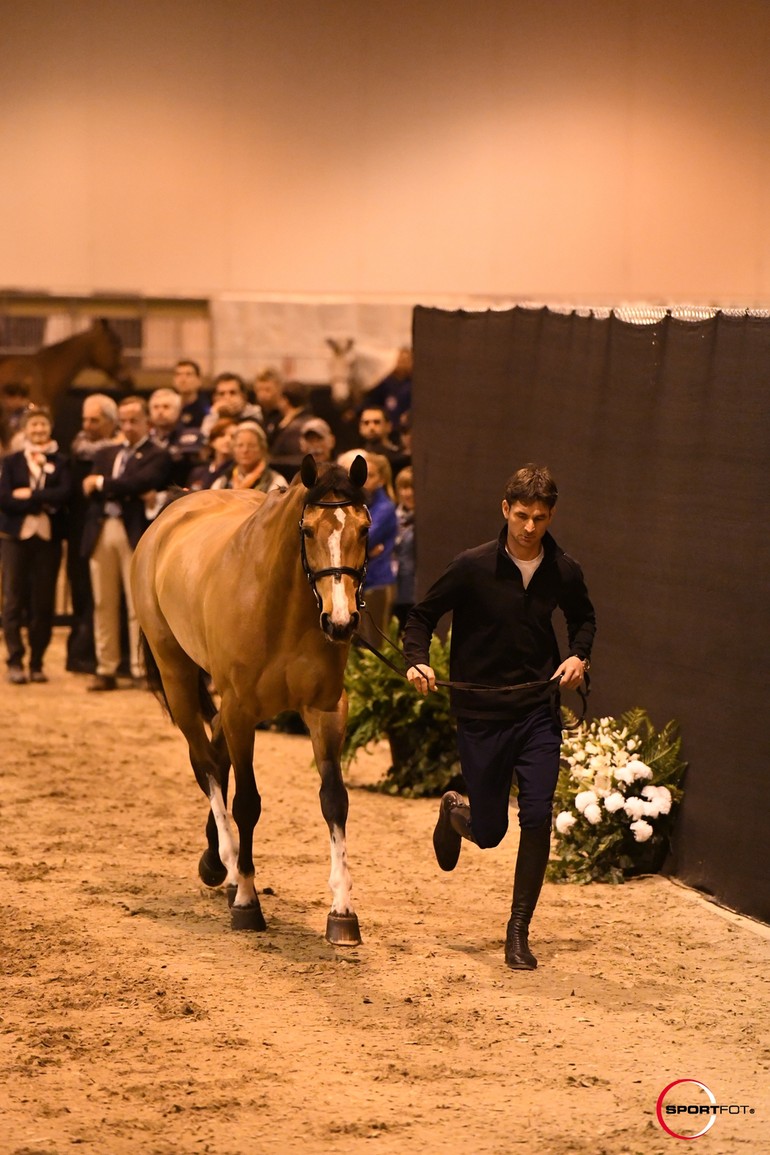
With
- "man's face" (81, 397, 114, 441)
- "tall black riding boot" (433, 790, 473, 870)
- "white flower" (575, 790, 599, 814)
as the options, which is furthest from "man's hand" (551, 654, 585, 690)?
"man's face" (81, 397, 114, 441)

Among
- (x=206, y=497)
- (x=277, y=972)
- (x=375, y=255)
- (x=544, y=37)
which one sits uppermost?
(x=544, y=37)

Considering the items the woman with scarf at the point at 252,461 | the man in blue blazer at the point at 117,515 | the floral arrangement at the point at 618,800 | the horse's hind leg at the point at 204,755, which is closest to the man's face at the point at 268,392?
the man in blue blazer at the point at 117,515

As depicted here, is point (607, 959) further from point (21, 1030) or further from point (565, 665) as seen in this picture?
point (21, 1030)

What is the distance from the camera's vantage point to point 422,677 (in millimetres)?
5680

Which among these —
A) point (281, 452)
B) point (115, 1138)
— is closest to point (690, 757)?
point (115, 1138)

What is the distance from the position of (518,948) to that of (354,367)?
36.9ft

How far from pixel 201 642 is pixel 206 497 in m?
1.27

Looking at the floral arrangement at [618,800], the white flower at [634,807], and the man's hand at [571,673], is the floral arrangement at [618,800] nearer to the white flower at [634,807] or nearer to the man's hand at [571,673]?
the white flower at [634,807]

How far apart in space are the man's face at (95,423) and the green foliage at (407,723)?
466 centimetres

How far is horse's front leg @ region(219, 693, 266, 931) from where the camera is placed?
6184 millimetres

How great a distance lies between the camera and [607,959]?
19.2 feet

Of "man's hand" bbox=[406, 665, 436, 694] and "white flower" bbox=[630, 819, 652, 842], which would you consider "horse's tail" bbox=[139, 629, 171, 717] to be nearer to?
"man's hand" bbox=[406, 665, 436, 694]

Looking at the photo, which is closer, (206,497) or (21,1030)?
(21,1030)

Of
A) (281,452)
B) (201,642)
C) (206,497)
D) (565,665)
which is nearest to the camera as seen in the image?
(565,665)
